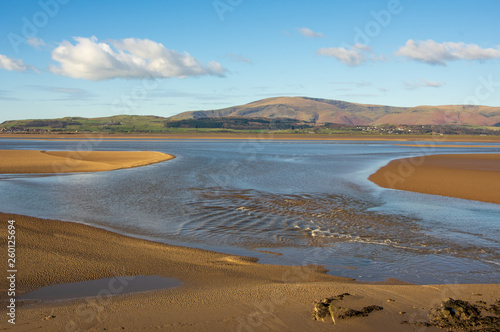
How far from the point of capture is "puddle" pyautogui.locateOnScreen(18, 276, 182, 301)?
285 inches

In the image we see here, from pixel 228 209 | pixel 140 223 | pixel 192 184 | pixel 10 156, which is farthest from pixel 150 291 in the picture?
pixel 10 156

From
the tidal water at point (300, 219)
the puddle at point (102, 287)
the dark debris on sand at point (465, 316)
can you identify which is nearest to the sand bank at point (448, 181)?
the tidal water at point (300, 219)

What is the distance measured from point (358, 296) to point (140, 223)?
9464mm

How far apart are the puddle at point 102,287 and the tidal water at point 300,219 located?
10.1 feet

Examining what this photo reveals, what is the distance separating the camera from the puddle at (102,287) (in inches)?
285

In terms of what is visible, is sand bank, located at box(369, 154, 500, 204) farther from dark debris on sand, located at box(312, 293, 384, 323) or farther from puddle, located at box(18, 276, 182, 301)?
puddle, located at box(18, 276, 182, 301)

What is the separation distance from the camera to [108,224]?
13.9 metres

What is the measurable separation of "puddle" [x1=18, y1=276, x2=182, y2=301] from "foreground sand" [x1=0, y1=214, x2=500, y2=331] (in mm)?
267

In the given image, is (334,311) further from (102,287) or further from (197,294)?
(102,287)

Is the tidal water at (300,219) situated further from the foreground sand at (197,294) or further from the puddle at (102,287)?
the puddle at (102,287)

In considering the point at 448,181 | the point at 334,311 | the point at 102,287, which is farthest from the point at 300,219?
the point at 448,181

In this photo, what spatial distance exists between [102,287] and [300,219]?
8849 millimetres

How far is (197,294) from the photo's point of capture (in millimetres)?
7293

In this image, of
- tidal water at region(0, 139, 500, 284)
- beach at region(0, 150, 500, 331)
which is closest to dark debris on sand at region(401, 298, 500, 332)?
beach at region(0, 150, 500, 331)
